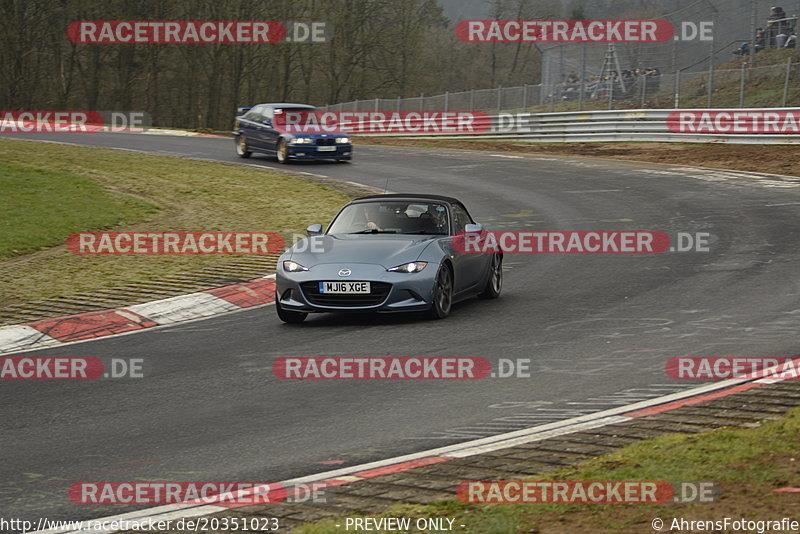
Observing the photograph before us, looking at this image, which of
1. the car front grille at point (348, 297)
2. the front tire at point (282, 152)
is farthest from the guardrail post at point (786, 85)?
the car front grille at point (348, 297)

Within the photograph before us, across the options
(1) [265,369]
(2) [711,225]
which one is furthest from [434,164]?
(1) [265,369]

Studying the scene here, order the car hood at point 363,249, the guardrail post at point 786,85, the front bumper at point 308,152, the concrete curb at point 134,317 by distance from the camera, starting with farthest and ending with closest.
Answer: the guardrail post at point 786,85 → the front bumper at point 308,152 → the car hood at point 363,249 → the concrete curb at point 134,317

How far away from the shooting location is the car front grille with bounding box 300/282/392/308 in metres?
10.9

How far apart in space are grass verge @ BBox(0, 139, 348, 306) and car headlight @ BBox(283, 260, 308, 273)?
10.2ft

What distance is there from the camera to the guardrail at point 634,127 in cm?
2966

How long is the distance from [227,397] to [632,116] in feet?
92.2

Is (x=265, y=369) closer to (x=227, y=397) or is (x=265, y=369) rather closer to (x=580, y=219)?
(x=227, y=397)

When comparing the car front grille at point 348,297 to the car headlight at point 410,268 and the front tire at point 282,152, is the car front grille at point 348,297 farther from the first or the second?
the front tire at point 282,152

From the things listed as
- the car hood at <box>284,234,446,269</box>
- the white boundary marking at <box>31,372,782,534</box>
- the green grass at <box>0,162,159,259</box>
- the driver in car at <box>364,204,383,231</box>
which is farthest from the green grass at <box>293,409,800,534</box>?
the green grass at <box>0,162,159,259</box>

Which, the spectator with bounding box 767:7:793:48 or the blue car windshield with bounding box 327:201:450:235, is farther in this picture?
the spectator with bounding box 767:7:793:48

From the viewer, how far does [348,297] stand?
11.0m

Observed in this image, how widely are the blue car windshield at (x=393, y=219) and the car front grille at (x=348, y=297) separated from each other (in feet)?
4.36

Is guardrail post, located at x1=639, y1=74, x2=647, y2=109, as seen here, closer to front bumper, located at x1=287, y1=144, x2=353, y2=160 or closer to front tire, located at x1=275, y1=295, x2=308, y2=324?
front bumper, located at x1=287, y1=144, x2=353, y2=160

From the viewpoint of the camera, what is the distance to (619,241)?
16.6 meters
